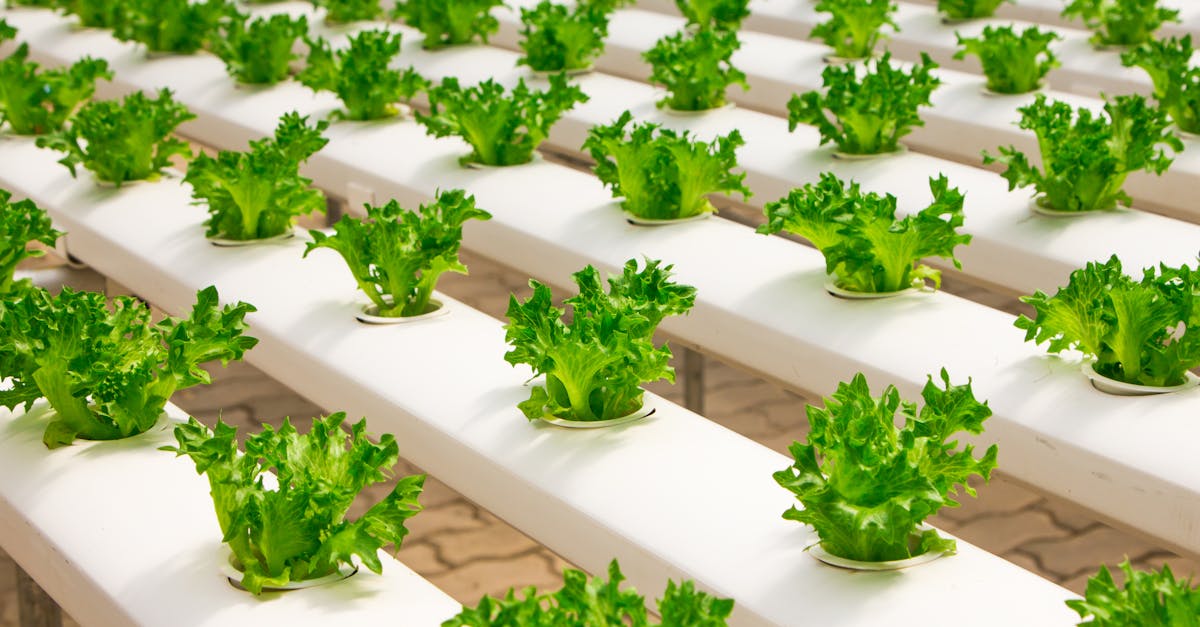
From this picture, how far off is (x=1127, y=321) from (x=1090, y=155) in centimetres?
110

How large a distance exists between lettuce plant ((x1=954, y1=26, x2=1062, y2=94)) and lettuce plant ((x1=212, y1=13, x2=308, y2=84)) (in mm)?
2794

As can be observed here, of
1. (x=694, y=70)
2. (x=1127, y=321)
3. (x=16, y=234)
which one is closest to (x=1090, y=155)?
(x=1127, y=321)

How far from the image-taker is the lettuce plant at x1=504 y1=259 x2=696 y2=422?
10.2 ft

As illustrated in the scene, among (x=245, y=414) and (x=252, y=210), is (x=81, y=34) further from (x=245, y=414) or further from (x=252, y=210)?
(x=252, y=210)

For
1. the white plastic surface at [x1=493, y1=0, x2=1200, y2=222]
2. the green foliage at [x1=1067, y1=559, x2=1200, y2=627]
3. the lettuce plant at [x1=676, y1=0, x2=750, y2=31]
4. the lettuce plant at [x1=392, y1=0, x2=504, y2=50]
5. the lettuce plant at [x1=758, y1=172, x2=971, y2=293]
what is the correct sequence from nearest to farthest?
the green foliage at [x1=1067, y1=559, x2=1200, y2=627]
the lettuce plant at [x1=758, y1=172, x2=971, y2=293]
the white plastic surface at [x1=493, y1=0, x2=1200, y2=222]
the lettuce plant at [x1=676, y1=0, x2=750, y2=31]
the lettuce plant at [x1=392, y1=0, x2=504, y2=50]

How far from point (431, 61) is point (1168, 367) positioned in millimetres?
3975

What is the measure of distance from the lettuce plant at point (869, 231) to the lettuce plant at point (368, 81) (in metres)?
2.17

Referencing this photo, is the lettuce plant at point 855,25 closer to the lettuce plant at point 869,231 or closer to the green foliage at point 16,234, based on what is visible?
the lettuce plant at point 869,231

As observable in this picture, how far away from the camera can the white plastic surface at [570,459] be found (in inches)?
99.8

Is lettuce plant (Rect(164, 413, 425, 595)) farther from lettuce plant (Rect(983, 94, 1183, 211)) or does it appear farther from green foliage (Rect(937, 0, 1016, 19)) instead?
green foliage (Rect(937, 0, 1016, 19))

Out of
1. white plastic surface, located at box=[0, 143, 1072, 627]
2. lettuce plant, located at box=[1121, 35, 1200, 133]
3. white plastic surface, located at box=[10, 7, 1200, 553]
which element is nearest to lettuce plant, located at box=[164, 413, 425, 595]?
white plastic surface, located at box=[0, 143, 1072, 627]

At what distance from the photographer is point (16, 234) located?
4035 mm

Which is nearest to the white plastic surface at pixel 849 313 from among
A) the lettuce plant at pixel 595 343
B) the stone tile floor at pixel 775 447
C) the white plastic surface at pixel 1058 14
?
the stone tile floor at pixel 775 447

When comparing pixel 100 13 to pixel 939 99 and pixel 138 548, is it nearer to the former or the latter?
pixel 939 99
